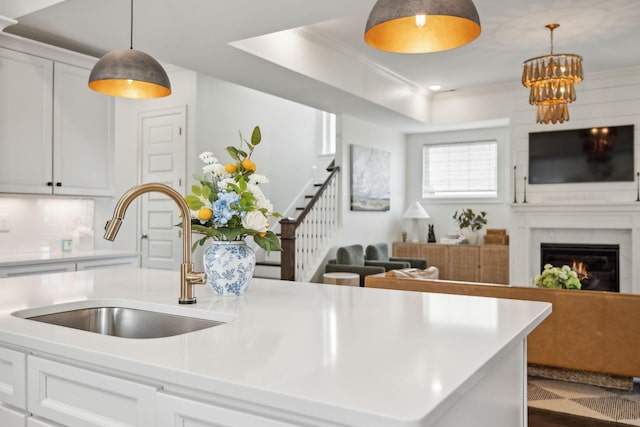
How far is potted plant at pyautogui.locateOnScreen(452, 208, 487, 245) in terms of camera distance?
7945mm

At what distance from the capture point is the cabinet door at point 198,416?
893mm

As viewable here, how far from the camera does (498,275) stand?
7.44 meters

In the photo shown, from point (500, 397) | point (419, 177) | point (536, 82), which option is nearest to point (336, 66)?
point (536, 82)

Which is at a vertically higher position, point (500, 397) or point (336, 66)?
point (336, 66)

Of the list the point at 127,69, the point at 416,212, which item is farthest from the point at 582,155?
the point at 127,69

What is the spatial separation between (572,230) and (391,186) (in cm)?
288

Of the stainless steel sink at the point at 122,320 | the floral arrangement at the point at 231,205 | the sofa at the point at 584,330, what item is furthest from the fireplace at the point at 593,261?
the stainless steel sink at the point at 122,320

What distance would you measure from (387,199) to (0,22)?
5928mm

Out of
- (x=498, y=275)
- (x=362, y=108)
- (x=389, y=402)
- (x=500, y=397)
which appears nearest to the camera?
(x=389, y=402)

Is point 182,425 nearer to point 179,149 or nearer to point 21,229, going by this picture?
point 21,229

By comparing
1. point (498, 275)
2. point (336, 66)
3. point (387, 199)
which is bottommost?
point (498, 275)

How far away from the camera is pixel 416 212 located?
8305 millimetres

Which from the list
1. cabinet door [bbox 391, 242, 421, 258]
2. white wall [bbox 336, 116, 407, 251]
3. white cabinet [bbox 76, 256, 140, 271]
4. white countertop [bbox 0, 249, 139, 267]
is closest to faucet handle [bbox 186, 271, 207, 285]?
white countertop [bbox 0, 249, 139, 267]

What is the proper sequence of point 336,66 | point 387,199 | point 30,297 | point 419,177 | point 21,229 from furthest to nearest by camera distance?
point 419,177 < point 387,199 < point 336,66 < point 21,229 < point 30,297
